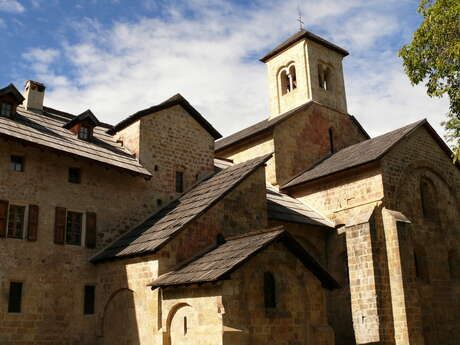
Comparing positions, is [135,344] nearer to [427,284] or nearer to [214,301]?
[214,301]

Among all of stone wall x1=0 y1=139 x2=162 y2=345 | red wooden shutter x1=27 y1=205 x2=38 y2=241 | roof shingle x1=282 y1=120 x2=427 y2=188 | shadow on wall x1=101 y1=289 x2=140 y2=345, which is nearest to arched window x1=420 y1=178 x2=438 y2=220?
roof shingle x1=282 y1=120 x2=427 y2=188

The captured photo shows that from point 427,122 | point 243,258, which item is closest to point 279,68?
point 427,122

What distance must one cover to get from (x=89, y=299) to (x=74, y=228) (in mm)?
2600

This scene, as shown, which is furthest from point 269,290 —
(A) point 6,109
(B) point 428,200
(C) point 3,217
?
(B) point 428,200

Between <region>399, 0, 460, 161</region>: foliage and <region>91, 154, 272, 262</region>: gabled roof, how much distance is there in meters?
6.40

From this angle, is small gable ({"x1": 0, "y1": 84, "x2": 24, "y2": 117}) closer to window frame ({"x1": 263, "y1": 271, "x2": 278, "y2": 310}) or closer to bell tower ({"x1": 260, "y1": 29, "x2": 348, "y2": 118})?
window frame ({"x1": 263, "y1": 271, "x2": 278, "y2": 310})

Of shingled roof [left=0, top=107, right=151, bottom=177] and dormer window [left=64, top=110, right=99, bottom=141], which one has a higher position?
dormer window [left=64, top=110, right=99, bottom=141]

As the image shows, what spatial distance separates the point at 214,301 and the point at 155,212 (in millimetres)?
7285

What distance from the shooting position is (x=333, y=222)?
23109mm

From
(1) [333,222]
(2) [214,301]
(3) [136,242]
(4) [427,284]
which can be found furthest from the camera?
(1) [333,222]

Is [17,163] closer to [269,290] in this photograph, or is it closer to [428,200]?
[269,290]

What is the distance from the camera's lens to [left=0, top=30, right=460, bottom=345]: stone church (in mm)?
15078

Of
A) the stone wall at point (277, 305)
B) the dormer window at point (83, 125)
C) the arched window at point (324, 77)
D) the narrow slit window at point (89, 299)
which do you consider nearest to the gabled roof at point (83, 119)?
the dormer window at point (83, 125)

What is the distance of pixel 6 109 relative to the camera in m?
18.1
